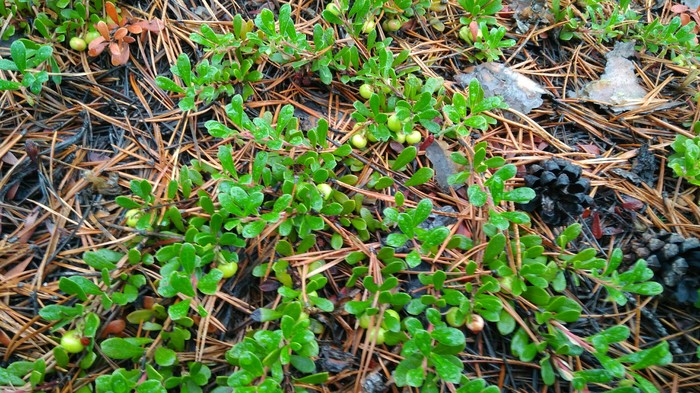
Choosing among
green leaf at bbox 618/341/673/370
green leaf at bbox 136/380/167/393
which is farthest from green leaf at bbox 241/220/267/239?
green leaf at bbox 618/341/673/370

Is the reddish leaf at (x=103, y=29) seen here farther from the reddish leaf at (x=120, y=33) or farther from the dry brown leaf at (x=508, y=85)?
the dry brown leaf at (x=508, y=85)

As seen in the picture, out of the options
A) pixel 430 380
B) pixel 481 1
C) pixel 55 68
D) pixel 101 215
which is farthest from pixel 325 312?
pixel 481 1

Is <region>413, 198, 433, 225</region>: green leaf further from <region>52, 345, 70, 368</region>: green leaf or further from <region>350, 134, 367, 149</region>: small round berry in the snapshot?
<region>52, 345, 70, 368</region>: green leaf

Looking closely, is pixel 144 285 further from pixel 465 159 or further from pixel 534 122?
pixel 534 122

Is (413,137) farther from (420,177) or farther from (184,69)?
(184,69)

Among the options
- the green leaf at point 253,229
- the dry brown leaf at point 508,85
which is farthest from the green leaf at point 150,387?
the dry brown leaf at point 508,85

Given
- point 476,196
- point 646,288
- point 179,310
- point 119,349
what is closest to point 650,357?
point 646,288

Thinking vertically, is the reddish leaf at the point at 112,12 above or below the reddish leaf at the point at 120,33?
above
